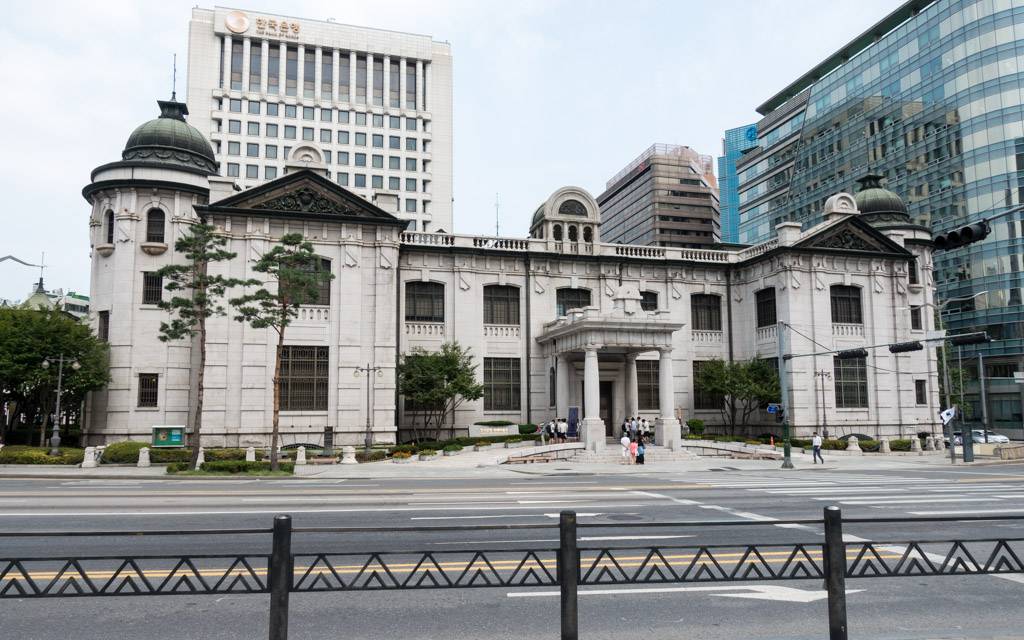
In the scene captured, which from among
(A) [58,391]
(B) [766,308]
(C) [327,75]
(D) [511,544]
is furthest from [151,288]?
(C) [327,75]

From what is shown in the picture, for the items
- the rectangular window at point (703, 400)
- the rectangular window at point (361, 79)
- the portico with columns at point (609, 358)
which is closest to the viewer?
the portico with columns at point (609, 358)

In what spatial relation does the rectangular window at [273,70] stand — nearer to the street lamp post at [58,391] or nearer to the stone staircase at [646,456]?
the street lamp post at [58,391]

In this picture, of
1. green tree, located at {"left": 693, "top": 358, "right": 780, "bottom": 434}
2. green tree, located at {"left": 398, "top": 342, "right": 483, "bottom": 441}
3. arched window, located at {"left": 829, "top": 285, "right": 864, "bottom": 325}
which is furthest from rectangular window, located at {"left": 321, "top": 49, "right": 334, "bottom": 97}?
arched window, located at {"left": 829, "top": 285, "right": 864, "bottom": 325}

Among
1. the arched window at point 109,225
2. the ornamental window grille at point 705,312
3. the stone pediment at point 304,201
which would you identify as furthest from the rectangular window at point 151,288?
the ornamental window grille at point 705,312

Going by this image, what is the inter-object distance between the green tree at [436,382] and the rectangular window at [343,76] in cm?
5748

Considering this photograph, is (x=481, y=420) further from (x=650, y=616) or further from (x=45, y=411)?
(x=650, y=616)

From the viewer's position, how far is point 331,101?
9031 centimetres

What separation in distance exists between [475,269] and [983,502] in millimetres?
32720

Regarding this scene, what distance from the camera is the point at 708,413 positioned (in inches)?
1978

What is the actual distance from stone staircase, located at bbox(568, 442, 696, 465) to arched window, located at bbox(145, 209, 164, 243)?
2675 cm

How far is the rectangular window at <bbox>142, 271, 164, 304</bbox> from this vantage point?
41.3 m

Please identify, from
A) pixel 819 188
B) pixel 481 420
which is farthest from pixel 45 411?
pixel 819 188

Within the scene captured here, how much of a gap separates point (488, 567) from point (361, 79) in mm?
92762

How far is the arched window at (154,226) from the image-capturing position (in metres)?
41.7
